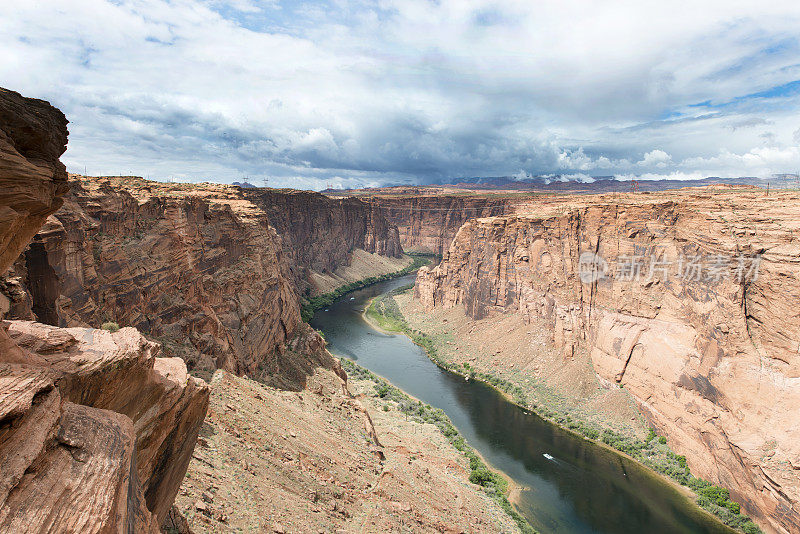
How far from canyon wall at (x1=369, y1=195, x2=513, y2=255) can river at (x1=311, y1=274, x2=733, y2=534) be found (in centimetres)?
11027

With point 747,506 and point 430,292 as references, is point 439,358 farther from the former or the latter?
point 747,506

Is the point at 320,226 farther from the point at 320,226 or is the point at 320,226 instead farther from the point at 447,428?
the point at 447,428

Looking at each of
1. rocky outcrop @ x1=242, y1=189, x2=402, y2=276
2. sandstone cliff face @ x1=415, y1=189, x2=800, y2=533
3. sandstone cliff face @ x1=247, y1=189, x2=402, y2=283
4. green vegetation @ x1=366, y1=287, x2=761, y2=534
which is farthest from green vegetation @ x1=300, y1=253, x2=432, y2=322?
sandstone cliff face @ x1=415, y1=189, x2=800, y2=533

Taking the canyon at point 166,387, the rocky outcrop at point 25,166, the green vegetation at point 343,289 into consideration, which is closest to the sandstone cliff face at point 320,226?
the green vegetation at point 343,289

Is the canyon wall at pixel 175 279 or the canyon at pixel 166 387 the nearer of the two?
the canyon at pixel 166 387

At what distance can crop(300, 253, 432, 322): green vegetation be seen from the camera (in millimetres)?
80025

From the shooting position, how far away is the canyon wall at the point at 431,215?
524 feet

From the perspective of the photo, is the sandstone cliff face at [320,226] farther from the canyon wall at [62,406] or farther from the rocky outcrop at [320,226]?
the canyon wall at [62,406]

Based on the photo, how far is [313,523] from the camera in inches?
744

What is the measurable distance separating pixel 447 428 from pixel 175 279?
26210 mm

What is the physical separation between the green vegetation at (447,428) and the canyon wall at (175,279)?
894 centimetres

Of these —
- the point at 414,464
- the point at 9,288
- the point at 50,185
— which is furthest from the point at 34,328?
the point at 414,464

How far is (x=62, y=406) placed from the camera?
6906mm

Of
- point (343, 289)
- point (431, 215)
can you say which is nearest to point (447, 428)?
point (343, 289)
